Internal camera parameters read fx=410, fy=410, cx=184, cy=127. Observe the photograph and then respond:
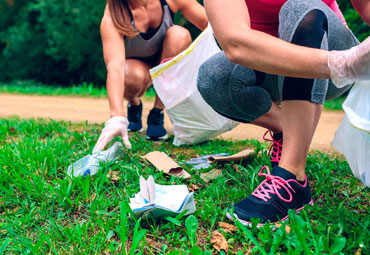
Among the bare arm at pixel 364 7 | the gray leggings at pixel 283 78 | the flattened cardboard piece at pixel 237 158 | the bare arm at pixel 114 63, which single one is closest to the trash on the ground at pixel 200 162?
the flattened cardboard piece at pixel 237 158

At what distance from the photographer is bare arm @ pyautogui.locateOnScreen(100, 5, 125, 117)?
233cm

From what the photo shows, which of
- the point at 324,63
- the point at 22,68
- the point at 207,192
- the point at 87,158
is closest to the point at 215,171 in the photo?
the point at 207,192

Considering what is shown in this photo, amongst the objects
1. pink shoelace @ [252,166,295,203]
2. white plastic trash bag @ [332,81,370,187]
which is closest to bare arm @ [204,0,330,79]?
white plastic trash bag @ [332,81,370,187]

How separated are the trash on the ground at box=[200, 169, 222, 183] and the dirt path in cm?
91

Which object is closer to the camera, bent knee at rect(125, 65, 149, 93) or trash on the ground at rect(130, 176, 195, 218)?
trash on the ground at rect(130, 176, 195, 218)

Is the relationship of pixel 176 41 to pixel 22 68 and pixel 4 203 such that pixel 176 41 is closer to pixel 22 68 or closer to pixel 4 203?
pixel 4 203

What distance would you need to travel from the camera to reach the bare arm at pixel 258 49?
3.74 ft

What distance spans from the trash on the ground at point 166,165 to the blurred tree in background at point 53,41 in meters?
5.89

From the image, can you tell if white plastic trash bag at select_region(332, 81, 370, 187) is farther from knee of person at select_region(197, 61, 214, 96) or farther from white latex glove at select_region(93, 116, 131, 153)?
white latex glove at select_region(93, 116, 131, 153)

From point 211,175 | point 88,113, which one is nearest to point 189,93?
point 211,175

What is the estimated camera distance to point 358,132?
1.32 m

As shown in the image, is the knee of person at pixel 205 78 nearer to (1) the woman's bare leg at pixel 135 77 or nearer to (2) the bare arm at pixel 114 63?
(2) the bare arm at pixel 114 63

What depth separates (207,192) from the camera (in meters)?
1.66

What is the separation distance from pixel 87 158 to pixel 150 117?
3.28 feet
